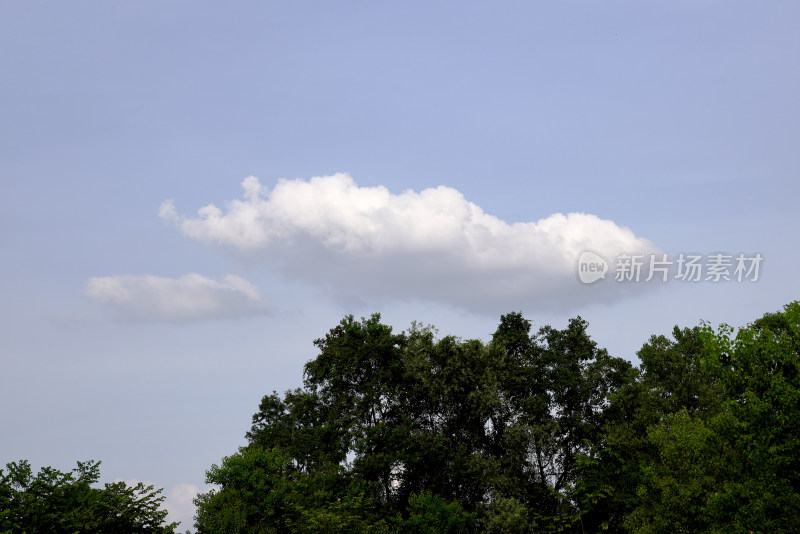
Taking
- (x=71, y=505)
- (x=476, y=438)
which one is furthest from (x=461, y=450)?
(x=71, y=505)

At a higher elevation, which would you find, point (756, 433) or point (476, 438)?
point (476, 438)

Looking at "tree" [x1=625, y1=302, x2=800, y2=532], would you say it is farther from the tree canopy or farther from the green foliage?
the green foliage

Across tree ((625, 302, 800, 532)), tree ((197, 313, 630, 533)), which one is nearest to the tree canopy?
tree ((197, 313, 630, 533))

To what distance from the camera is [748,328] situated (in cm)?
2969

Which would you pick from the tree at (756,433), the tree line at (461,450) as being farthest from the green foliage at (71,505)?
the tree at (756,433)

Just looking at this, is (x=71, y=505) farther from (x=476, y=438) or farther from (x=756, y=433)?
(x=756, y=433)

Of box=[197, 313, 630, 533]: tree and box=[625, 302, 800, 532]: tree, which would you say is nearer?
box=[625, 302, 800, 532]: tree

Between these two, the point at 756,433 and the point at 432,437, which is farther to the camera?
the point at 432,437

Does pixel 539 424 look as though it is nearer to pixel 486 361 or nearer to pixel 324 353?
pixel 486 361

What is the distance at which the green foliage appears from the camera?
4066 centimetres

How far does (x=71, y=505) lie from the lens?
4269cm

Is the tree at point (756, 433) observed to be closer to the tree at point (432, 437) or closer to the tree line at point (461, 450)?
the tree line at point (461, 450)

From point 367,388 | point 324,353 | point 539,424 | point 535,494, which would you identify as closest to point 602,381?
point 539,424

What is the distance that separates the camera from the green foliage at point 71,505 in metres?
40.7
